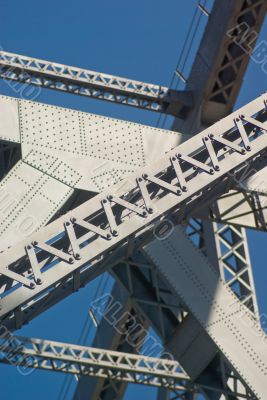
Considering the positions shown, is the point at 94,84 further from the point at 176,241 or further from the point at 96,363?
the point at 176,241

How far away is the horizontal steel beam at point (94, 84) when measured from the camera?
71.4ft

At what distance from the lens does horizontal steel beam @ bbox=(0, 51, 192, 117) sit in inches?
856

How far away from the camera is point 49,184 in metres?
15.8

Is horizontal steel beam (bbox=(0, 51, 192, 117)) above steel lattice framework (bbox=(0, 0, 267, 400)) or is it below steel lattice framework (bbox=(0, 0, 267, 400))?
above

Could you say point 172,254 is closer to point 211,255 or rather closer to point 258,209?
point 258,209

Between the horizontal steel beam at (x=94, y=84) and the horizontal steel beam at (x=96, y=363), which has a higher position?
the horizontal steel beam at (x=94, y=84)

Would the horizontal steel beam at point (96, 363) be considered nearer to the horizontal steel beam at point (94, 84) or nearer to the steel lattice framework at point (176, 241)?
the steel lattice framework at point (176, 241)

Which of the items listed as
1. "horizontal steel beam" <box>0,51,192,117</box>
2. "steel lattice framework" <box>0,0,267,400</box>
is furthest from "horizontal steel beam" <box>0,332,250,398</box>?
"horizontal steel beam" <box>0,51,192,117</box>

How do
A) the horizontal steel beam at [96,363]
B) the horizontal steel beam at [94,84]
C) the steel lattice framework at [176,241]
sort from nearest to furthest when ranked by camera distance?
the steel lattice framework at [176,241], the horizontal steel beam at [94,84], the horizontal steel beam at [96,363]

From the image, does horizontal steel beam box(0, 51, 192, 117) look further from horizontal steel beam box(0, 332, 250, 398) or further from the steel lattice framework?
horizontal steel beam box(0, 332, 250, 398)

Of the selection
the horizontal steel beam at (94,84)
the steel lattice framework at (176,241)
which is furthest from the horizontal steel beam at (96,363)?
the horizontal steel beam at (94,84)

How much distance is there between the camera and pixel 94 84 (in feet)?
71.8

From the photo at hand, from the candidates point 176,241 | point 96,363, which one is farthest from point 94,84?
point 176,241

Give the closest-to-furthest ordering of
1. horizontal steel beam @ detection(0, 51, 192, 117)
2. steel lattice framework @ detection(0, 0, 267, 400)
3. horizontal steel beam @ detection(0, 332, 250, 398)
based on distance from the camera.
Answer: steel lattice framework @ detection(0, 0, 267, 400)
horizontal steel beam @ detection(0, 51, 192, 117)
horizontal steel beam @ detection(0, 332, 250, 398)
